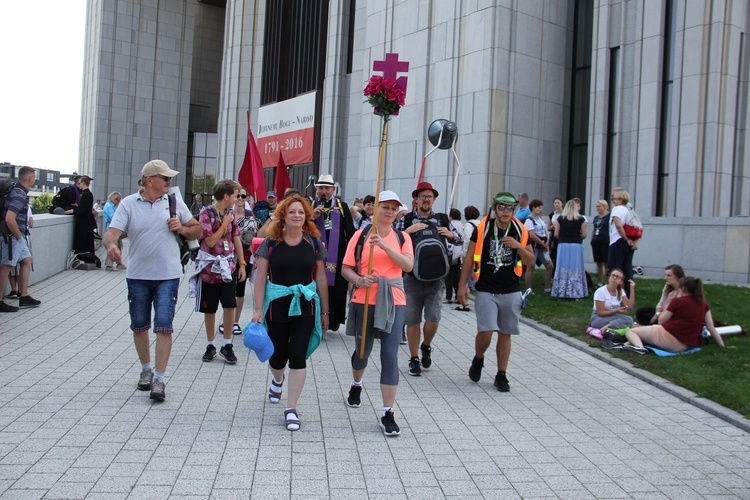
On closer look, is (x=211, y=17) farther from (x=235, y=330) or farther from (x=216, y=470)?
(x=216, y=470)

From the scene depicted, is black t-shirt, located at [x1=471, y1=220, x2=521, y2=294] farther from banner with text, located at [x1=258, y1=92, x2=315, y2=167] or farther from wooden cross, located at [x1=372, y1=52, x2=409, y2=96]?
banner with text, located at [x1=258, y1=92, x2=315, y2=167]

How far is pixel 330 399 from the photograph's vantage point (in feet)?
21.6

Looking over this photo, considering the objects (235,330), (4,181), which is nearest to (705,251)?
(235,330)

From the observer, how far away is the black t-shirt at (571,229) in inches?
502

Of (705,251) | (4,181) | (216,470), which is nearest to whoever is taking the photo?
(216,470)

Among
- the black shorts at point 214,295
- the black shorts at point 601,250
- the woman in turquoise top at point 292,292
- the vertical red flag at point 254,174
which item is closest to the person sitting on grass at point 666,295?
the black shorts at point 601,250

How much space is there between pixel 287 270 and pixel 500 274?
2393 millimetres

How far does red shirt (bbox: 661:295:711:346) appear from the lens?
8594 mm

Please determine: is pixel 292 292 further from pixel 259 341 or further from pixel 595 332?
pixel 595 332

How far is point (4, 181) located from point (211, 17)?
36.6m

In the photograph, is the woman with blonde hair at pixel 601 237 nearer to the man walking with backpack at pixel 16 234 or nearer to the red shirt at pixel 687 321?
the red shirt at pixel 687 321

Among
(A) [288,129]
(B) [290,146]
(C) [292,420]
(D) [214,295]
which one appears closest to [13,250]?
(D) [214,295]

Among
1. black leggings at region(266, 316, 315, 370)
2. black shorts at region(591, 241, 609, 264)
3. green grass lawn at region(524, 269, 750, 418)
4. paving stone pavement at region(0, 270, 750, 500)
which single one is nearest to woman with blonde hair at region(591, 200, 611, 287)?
black shorts at region(591, 241, 609, 264)

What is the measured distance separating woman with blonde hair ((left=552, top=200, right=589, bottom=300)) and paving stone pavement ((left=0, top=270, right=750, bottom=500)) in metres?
4.41
